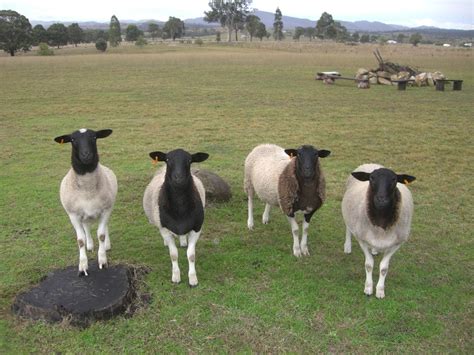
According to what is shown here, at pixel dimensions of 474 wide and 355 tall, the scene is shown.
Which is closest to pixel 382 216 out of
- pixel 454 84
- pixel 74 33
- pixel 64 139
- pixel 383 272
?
pixel 383 272

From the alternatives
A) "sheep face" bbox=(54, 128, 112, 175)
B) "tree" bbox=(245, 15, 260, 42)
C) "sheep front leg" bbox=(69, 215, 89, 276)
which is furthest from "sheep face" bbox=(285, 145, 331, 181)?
"tree" bbox=(245, 15, 260, 42)

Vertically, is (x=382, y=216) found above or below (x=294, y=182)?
below

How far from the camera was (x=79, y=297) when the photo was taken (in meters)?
5.48

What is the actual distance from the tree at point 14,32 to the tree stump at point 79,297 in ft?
269

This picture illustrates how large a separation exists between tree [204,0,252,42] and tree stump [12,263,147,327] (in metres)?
122

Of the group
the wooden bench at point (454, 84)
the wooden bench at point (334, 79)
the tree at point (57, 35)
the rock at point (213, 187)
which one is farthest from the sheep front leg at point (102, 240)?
the tree at point (57, 35)

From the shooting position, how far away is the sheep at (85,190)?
5.86 meters

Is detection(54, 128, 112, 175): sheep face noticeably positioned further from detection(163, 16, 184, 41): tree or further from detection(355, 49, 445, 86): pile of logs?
detection(163, 16, 184, 41): tree

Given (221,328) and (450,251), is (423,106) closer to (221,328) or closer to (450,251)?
(450,251)

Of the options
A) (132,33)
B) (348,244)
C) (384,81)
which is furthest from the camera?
(132,33)

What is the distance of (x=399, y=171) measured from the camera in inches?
449

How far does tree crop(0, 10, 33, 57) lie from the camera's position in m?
75.9

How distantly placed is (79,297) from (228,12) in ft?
416

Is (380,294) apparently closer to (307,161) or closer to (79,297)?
(307,161)
